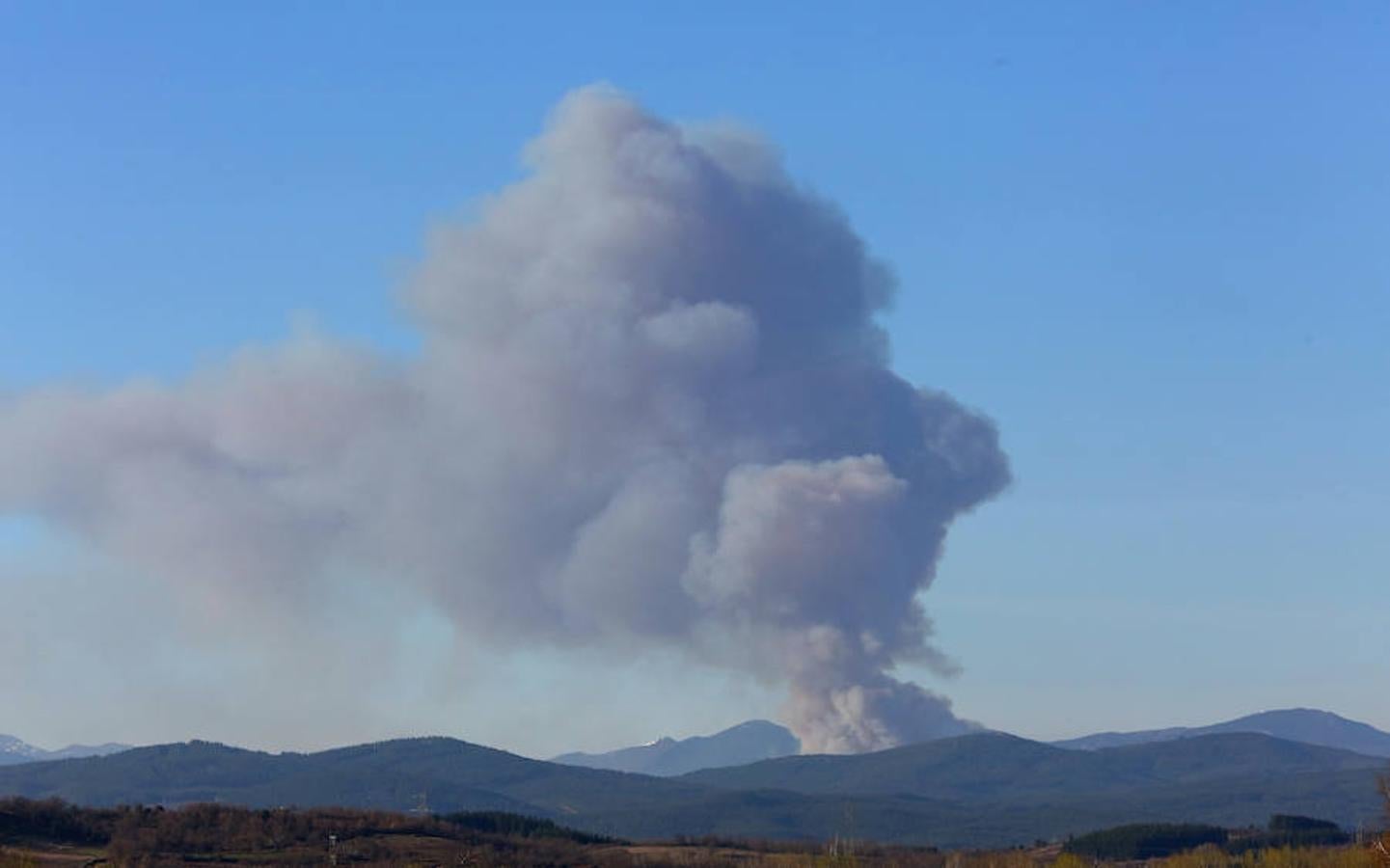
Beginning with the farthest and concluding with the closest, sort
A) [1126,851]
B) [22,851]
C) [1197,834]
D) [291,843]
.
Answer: [1197,834] → [1126,851] → [291,843] → [22,851]

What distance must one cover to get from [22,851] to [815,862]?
54029 mm

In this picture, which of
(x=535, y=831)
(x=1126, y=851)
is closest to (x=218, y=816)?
(x=535, y=831)

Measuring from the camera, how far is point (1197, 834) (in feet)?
605

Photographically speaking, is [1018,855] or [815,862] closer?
[815,862]

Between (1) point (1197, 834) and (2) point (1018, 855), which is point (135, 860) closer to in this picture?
(2) point (1018, 855)

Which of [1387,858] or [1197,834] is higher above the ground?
[1197,834]

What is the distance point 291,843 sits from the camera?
368ft

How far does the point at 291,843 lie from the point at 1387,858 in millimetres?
68989

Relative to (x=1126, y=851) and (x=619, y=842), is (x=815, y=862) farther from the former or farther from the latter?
(x=1126, y=851)

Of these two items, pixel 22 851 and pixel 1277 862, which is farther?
pixel 1277 862

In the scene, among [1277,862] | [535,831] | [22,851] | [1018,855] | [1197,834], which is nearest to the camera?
[22,851]

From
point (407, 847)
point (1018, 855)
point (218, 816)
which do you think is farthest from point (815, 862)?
point (218, 816)

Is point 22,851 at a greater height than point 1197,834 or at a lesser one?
lesser

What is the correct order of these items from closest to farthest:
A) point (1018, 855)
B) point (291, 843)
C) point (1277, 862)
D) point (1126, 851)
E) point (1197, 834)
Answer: point (291, 843)
point (1277, 862)
point (1018, 855)
point (1126, 851)
point (1197, 834)
